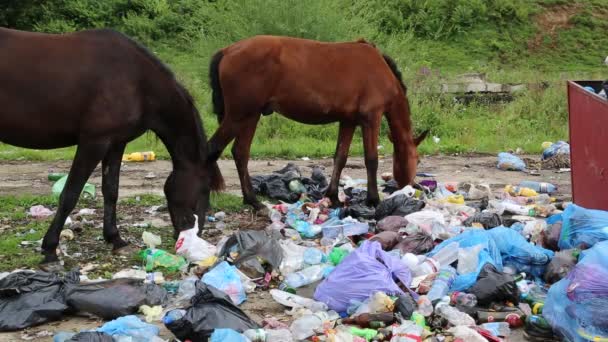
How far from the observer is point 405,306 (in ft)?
16.7

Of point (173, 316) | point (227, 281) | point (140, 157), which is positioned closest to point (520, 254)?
point (227, 281)

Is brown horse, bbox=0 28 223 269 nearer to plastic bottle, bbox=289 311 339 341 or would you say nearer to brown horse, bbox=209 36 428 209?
brown horse, bbox=209 36 428 209

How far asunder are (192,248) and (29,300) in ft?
5.47

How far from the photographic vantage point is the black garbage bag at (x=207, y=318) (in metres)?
4.67

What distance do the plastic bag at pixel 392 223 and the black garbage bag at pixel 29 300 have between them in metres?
3.13

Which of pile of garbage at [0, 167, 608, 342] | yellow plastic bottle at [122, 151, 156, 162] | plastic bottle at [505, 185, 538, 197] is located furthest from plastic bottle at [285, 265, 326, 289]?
yellow plastic bottle at [122, 151, 156, 162]

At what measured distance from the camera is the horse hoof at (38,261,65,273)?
238 inches

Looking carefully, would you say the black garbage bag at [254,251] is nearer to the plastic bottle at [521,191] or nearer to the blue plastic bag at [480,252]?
the blue plastic bag at [480,252]

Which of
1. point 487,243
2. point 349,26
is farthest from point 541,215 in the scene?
point 349,26

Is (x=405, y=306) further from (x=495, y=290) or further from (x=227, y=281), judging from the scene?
(x=227, y=281)

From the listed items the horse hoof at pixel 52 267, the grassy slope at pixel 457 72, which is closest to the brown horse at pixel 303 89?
the horse hoof at pixel 52 267

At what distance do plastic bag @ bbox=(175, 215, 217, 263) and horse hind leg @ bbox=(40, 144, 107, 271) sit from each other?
98 cm

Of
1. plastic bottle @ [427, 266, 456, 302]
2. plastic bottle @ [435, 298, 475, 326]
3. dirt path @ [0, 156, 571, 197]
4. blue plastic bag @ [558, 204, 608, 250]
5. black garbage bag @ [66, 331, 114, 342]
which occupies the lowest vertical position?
dirt path @ [0, 156, 571, 197]

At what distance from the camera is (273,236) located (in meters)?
6.91
